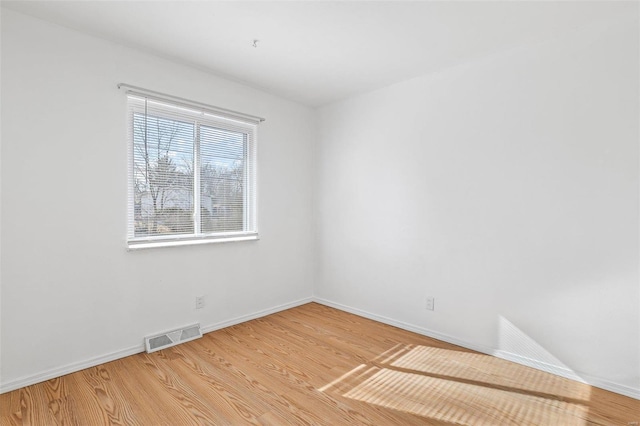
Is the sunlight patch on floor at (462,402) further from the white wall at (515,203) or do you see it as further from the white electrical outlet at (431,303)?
the white electrical outlet at (431,303)

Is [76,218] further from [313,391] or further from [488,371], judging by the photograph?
[488,371]

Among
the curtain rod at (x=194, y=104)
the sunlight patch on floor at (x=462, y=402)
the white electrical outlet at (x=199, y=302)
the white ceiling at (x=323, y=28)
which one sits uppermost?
the white ceiling at (x=323, y=28)

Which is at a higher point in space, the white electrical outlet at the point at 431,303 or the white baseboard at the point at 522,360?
the white electrical outlet at the point at 431,303

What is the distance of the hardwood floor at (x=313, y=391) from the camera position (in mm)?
1919

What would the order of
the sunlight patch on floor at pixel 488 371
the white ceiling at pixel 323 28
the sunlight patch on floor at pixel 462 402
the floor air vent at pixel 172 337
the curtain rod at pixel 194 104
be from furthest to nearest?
the floor air vent at pixel 172 337 < the curtain rod at pixel 194 104 < the sunlight patch on floor at pixel 488 371 < the white ceiling at pixel 323 28 < the sunlight patch on floor at pixel 462 402

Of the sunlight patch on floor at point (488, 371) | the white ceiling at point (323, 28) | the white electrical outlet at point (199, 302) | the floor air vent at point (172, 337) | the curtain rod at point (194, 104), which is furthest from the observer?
the white electrical outlet at point (199, 302)

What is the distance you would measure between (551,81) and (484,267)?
1541 millimetres

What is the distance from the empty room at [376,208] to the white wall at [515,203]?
0.05 ft

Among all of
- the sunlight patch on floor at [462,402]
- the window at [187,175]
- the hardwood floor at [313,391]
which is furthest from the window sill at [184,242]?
the sunlight patch on floor at [462,402]

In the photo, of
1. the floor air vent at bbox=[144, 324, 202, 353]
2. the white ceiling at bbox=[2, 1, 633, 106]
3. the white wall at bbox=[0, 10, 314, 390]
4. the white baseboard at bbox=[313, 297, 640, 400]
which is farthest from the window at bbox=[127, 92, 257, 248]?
the white baseboard at bbox=[313, 297, 640, 400]

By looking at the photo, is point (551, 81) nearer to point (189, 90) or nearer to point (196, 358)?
point (189, 90)

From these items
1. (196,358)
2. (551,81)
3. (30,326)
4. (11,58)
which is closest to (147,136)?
(11,58)

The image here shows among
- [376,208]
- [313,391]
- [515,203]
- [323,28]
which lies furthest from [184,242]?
[515,203]

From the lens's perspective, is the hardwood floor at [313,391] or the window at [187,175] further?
the window at [187,175]
